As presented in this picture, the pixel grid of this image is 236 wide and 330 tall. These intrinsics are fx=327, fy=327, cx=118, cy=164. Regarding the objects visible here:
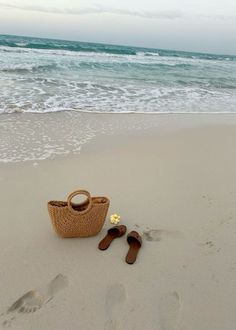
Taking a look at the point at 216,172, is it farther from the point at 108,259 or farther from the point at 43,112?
the point at 43,112

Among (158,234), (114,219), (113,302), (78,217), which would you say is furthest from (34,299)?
(158,234)

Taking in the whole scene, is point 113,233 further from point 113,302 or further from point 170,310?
point 170,310

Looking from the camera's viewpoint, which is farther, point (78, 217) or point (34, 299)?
point (78, 217)

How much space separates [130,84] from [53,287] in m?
10.7

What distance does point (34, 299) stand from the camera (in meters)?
2.46

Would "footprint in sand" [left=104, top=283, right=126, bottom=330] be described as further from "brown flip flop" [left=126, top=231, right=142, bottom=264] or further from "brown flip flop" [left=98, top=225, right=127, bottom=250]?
"brown flip flop" [left=98, top=225, right=127, bottom=250]

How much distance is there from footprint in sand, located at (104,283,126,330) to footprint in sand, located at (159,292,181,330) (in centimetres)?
30

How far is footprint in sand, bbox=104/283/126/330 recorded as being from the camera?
2.28 m

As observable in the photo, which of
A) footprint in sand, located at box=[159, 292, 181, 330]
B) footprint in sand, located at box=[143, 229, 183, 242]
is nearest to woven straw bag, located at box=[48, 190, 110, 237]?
footprint in sand, located at box=[143, 229, 183, 242]

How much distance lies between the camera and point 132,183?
427cm

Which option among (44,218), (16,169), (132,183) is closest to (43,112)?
(16,169)

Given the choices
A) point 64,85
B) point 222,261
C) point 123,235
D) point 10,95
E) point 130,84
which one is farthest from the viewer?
point 130,84

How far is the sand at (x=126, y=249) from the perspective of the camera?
2.37 meters

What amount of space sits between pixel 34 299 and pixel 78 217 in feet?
2.68
